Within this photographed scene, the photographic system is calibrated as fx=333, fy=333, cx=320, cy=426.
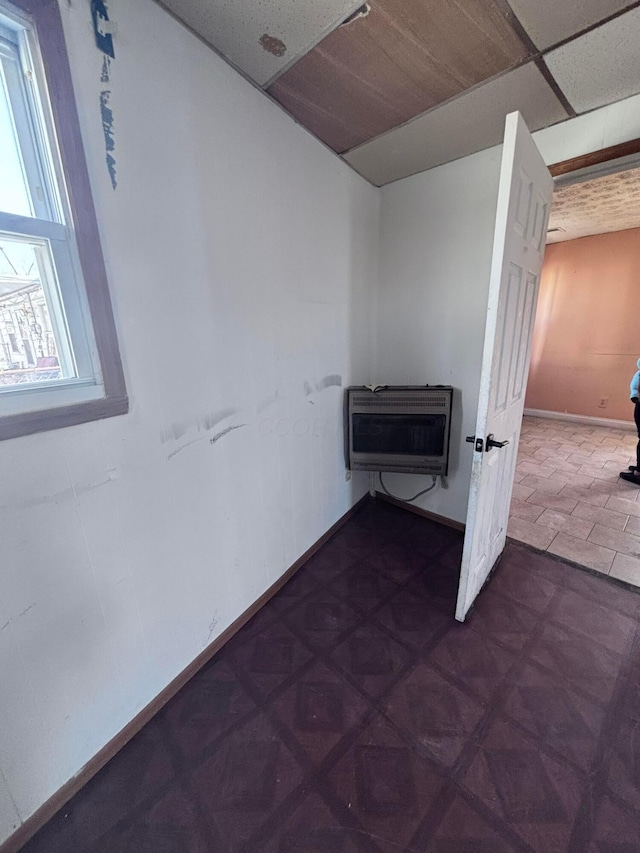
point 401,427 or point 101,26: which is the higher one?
point 101,26

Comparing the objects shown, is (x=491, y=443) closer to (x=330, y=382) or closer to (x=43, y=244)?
(x=330, y=382)

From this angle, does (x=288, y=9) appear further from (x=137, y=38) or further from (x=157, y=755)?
(x=157, y=755)

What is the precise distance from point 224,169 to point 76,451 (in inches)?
45.8

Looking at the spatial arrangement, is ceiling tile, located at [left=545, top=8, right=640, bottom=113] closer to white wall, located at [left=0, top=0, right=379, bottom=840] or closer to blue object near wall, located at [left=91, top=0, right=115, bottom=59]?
white wall, located at [left=0, top=0, right=379, bottom=840]

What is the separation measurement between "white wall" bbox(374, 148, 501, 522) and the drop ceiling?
1.14 feet

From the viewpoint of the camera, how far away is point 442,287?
2186mm

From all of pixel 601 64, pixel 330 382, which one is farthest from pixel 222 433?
pixel 601 64

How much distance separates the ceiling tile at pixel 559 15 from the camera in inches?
40.6

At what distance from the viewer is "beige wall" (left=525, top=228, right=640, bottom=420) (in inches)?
170

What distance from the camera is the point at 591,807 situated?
3.40ft

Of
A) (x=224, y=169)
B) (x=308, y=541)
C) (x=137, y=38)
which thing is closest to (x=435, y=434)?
(x=308, y=541)

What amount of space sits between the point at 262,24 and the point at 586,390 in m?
5.56

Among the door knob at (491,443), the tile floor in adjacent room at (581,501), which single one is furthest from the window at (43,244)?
the tile floor in adjacent room at (581,501)

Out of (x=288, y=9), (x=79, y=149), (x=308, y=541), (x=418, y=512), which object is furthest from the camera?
(x=418, y=512)
